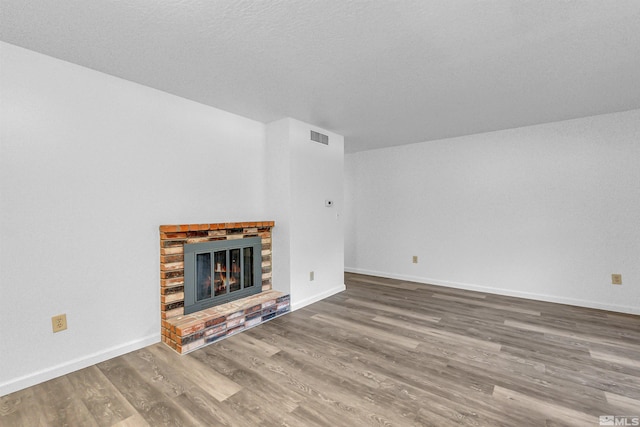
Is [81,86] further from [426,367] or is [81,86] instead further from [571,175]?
[571,175]

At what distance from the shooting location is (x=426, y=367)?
6.97 feet

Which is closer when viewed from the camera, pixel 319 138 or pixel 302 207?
pixel 302 207

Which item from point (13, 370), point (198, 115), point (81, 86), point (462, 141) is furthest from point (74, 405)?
point (462, 141)

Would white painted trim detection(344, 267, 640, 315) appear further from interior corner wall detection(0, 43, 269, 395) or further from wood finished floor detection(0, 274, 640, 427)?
interior corner wall detection(0, 43, 269, 395)

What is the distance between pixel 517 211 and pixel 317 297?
2.91 meters

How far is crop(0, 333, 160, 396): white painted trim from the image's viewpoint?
1865 mm

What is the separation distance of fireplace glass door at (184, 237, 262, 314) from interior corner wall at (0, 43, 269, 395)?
287 millimetres

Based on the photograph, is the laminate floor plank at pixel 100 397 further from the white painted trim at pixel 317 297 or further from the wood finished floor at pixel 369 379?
the white painted trim at pixel 317 297

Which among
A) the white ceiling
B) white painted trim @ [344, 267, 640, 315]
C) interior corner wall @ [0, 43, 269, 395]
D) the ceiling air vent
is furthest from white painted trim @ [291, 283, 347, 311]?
the white ceiling

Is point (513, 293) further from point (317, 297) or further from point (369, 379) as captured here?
point (369, 379)

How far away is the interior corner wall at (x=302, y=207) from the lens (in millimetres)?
3383

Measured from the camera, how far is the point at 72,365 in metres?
2.08

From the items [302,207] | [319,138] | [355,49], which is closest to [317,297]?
[302,207]

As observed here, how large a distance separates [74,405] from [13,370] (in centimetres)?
56
